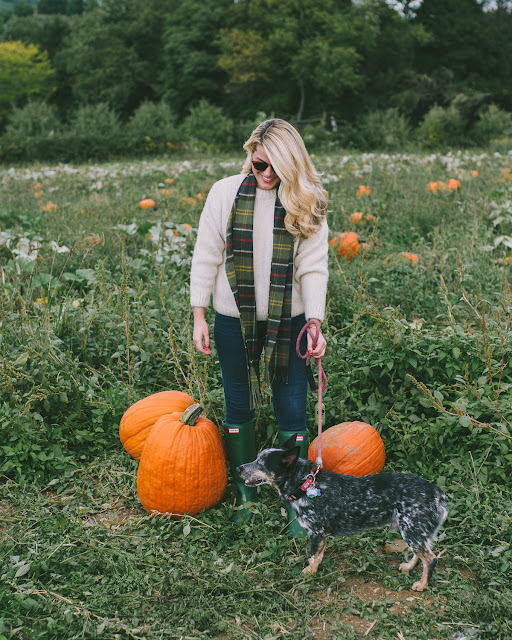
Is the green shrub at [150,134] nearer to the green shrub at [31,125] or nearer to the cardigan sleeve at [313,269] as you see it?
the green shrub at [31,125]

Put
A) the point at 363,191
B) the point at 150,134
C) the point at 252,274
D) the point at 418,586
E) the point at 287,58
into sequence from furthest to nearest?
the point at 287,58
the point at 150,134
the point at 363,191
the point at 252,274
the point at 418,586

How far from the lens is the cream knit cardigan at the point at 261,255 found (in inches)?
111

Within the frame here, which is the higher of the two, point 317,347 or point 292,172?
point 292,172

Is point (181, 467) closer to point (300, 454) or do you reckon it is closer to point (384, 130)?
point (300, 454)

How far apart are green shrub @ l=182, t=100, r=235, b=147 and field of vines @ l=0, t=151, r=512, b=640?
22121 millimetres

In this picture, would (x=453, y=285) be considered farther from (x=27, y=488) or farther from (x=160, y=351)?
(x=27, y=488)

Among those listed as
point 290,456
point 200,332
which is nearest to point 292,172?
point 200,332

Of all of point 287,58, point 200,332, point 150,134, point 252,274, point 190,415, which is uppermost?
point 287,58

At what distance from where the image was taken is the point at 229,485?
3.42 metres

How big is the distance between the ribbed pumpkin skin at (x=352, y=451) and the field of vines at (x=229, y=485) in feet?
0.78

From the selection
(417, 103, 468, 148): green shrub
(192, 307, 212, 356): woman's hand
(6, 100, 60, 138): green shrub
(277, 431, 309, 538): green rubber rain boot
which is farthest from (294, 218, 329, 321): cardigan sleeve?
(417, 103, 468, 148): green shrub

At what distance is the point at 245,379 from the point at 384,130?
87.2ft

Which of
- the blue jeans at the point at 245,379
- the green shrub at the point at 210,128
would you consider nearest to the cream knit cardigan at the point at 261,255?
the blue jeans at the point at 245,379

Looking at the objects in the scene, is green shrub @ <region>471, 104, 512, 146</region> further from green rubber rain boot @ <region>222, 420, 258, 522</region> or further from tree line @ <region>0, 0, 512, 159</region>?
green rubber rain boot @ <region>222, 420, 258, 522</region>
